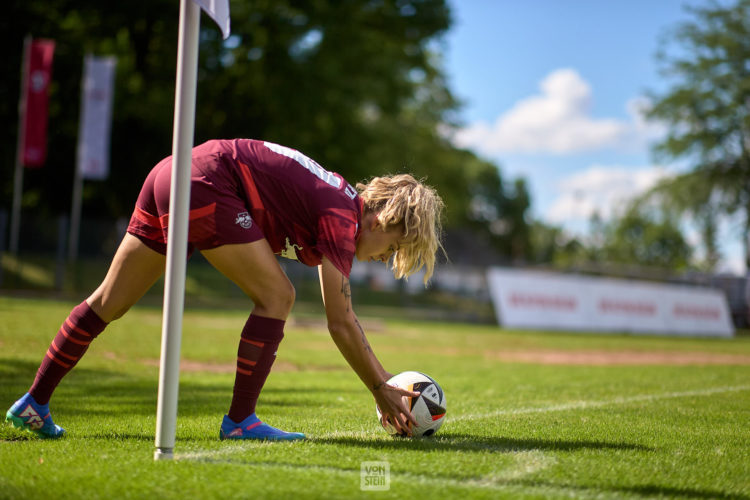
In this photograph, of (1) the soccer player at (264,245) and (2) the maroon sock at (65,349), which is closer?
(1) the soccer player at (264,245)

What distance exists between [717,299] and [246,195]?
90.3 ft

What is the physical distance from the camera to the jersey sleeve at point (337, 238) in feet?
12.0

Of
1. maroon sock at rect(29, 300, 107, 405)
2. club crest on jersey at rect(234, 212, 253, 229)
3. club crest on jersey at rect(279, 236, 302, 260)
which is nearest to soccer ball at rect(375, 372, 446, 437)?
club crest on jersey at rect(279, 236, 302, 260)

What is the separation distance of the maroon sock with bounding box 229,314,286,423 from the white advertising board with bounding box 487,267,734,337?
18.8 meters

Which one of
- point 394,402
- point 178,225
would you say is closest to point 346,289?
point 394,402

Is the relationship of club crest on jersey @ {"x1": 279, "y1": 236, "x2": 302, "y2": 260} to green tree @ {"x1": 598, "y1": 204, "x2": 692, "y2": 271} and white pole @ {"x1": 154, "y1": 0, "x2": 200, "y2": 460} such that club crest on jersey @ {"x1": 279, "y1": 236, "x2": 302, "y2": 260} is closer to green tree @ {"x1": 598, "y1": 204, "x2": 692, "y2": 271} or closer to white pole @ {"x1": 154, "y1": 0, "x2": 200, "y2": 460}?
white pole @ {"x1": 154, "y1": 0, "x2": 200, "y2": 460}

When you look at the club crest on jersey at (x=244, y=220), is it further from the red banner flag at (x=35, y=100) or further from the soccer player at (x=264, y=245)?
the red banner flag at (x=35, y=100)

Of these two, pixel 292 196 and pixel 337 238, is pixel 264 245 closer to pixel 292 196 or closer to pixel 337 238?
pixel 292 196

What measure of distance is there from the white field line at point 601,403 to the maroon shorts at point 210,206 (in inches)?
94.8

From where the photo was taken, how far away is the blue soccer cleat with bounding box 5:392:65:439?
3.97 metres

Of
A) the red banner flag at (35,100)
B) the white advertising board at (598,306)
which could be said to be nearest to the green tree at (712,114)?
the white advertising board at (598,306)

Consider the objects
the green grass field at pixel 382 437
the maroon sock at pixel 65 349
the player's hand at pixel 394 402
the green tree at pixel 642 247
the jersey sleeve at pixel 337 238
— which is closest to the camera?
the green grass field at pixel 382 437

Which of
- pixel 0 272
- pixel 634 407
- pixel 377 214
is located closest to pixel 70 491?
pixel 377 214

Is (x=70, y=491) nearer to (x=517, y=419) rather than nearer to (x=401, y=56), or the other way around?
(x=517, y=419)
